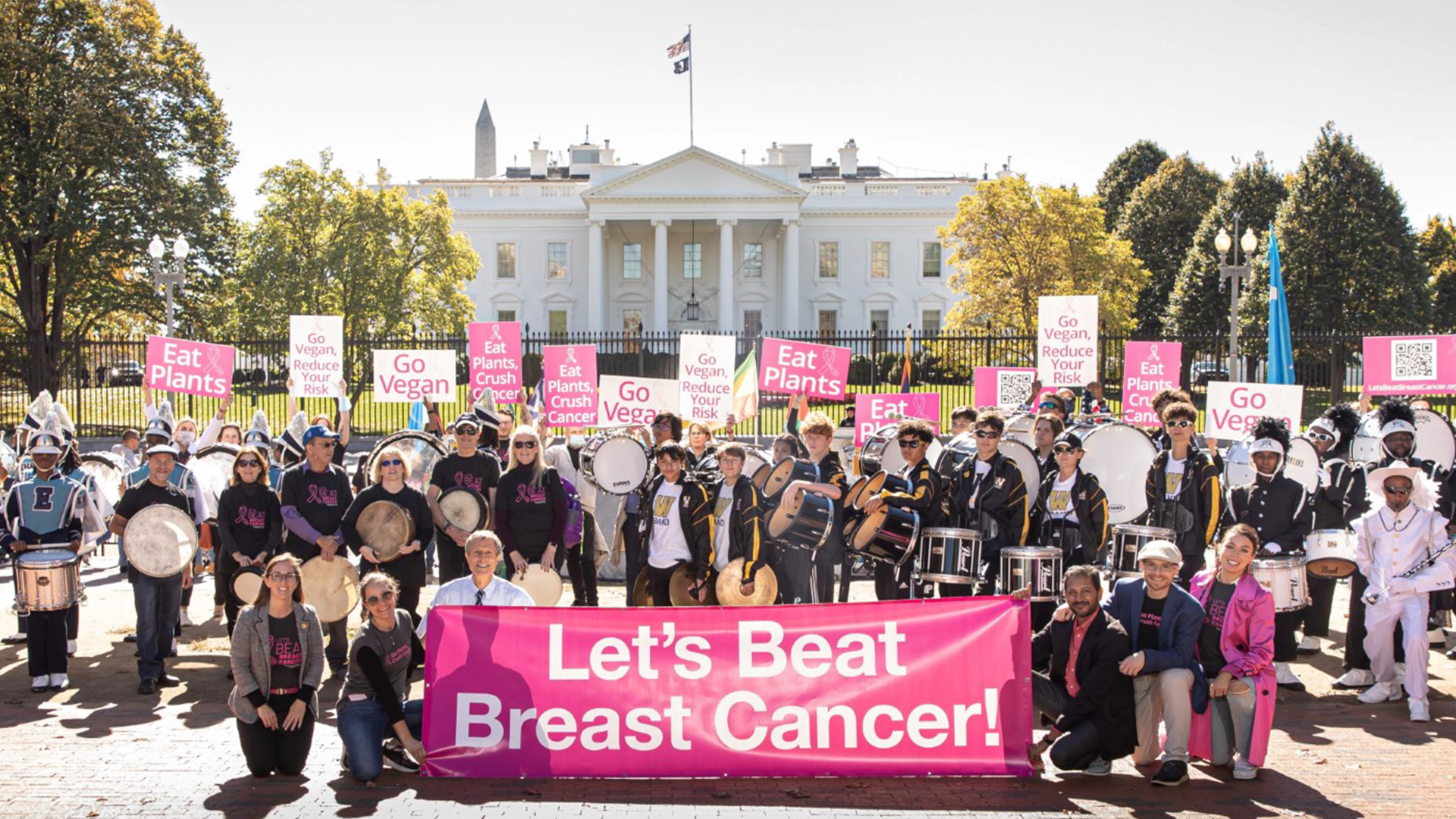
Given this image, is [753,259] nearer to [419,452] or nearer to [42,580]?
[419,452]

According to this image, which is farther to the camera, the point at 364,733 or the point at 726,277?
the point at 726,277

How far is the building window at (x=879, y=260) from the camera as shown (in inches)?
2805

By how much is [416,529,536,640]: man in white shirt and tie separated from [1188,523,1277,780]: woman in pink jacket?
4224mm

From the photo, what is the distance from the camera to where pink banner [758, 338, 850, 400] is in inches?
643

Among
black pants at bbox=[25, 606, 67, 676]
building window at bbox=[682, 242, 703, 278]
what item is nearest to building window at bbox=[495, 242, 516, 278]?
building window at bbox=[682, 242, 703, 278]

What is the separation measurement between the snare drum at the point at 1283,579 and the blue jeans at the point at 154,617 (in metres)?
8.01

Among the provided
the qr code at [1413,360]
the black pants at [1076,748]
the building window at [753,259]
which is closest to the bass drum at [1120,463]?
the black pants at [1076,748]

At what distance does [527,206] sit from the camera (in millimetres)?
70750

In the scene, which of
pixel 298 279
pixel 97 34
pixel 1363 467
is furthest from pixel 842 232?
pixel 1363 467

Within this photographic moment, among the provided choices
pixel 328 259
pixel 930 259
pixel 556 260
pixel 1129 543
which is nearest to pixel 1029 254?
pixel 328 259

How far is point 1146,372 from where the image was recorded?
56.8 ft

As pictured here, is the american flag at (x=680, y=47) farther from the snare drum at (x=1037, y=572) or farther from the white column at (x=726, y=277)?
the snare drum at (x=1037, y=572)

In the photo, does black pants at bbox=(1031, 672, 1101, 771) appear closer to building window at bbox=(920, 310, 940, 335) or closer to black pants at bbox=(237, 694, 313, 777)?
black pants at bbox=(237, 694, 313, 777)

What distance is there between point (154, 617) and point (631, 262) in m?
63.7
